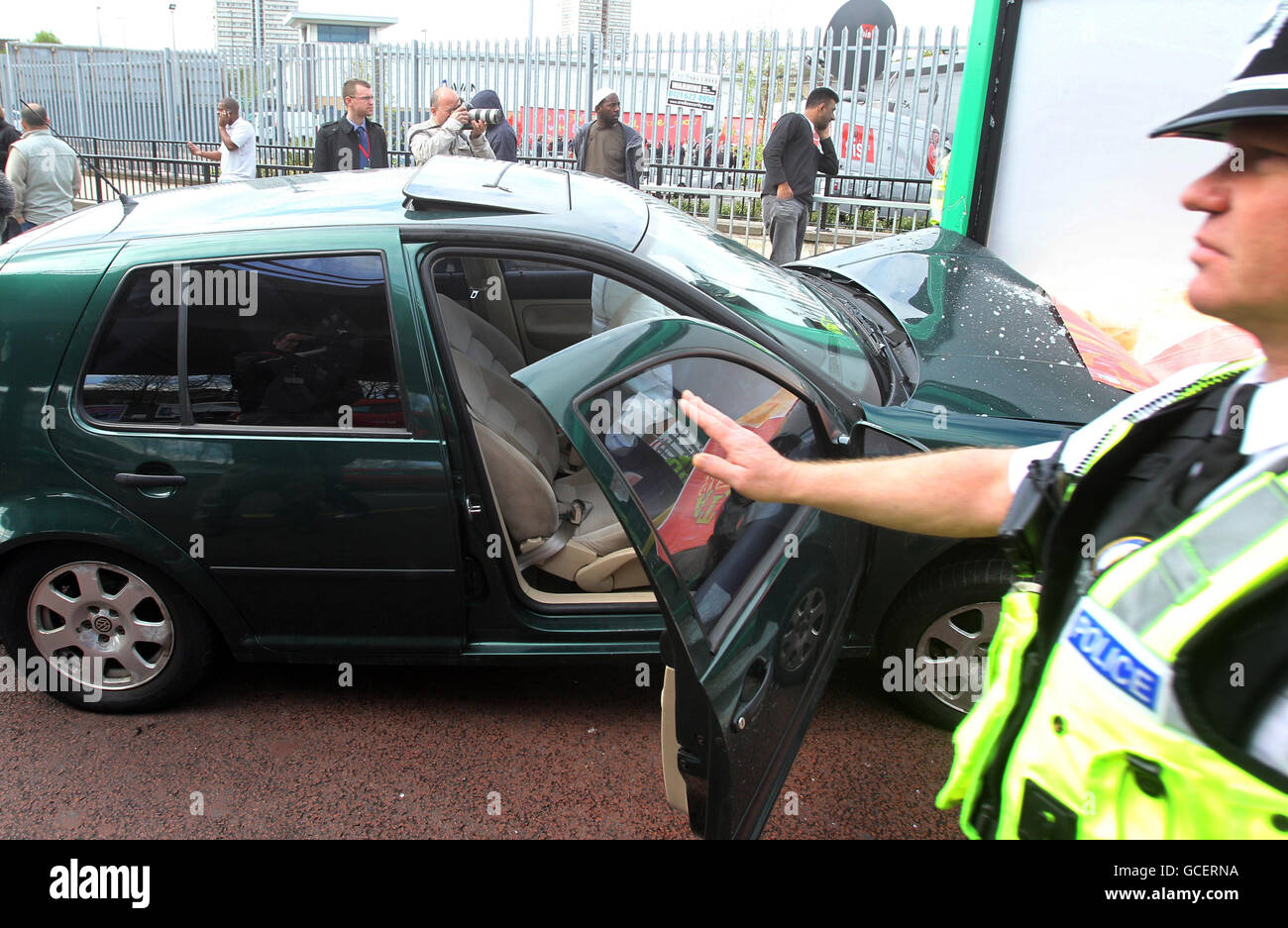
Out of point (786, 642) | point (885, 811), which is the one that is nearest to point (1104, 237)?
point (885, 811)

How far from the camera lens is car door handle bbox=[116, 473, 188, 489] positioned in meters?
2.58

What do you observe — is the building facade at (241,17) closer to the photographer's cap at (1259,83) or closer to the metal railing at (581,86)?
the metal railing at (581,86)

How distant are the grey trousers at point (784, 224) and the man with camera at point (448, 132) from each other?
2618mm

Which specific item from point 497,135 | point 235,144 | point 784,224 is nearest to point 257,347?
point 784,224

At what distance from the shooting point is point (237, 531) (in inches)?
103

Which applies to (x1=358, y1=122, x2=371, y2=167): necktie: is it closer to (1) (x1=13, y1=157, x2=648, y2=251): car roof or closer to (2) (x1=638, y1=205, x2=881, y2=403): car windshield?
(1) (x1=13, y1=157, x2=648, y2=251): car roof

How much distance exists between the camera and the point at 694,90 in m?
11.1

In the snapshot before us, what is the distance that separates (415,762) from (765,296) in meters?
1.75

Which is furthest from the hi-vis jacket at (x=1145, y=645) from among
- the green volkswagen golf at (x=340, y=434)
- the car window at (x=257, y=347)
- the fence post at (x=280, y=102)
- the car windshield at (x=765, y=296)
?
the fence post at (x=280, y=102)

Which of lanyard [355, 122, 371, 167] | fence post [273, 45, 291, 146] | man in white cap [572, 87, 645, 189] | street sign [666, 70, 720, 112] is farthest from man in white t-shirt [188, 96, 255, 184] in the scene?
street sign [666, 70, 720, 112]

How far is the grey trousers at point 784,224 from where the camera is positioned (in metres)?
8.36

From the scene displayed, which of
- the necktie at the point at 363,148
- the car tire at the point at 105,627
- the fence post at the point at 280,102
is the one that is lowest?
the car tire at the point at 105,627

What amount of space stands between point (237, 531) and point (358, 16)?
2871cm

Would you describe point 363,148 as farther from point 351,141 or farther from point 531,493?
point 531,493
